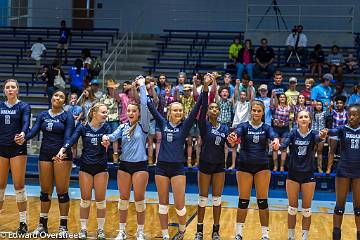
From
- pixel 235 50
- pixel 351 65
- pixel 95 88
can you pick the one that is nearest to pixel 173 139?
pixel 95 88

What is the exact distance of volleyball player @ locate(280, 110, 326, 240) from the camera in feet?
26.3

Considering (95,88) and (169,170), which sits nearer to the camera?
(169,170)

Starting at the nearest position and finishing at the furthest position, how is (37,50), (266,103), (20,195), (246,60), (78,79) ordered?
(20,195)
(266,103)
(78,79)
(246,60)
(37,50)

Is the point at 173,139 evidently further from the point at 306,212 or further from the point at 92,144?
the point at 306,212

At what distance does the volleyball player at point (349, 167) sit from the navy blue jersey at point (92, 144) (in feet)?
11.0

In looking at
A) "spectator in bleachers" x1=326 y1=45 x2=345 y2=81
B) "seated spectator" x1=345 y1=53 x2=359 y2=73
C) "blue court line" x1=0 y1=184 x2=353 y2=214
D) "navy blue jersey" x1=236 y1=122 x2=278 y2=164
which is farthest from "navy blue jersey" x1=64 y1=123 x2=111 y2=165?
"seated spectator" x1=345 y1=53 x2=359 y2=73

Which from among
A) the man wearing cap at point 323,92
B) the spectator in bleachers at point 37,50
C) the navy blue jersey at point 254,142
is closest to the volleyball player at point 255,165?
the navy blue jersey at point 254,142

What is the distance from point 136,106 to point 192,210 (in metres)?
3.28

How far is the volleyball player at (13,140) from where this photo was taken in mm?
8367

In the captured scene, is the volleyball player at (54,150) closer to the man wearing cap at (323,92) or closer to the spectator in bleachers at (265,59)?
the man wearing cap at (323,92)

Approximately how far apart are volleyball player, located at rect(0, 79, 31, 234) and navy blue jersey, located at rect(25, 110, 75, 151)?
223 mm

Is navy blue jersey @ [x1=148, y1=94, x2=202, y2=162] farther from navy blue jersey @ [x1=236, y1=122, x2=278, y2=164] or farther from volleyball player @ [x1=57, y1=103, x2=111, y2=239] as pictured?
volleyball player @ [x1=57, y1=103, x2=111, y2=239]

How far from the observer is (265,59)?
1745 centimetres

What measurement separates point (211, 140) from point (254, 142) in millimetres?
626
